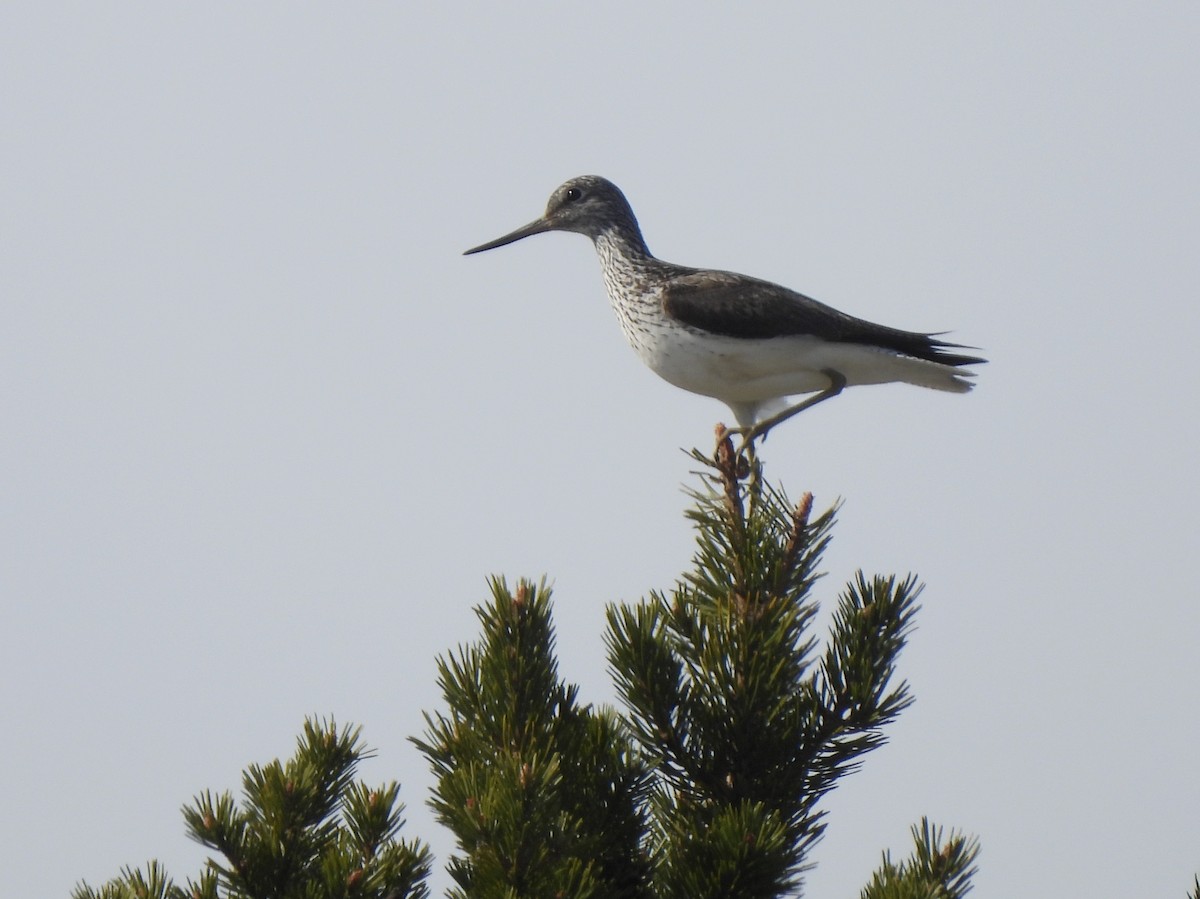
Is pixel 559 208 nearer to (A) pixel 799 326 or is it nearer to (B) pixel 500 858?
(A) pixel 799 326

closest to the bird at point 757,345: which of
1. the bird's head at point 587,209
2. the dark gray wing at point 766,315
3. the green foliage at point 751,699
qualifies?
the dark gray wing at point 766,315

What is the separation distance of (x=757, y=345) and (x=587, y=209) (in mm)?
2829

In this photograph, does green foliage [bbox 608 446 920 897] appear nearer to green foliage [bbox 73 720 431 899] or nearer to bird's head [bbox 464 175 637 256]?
green foliage [bbox 73 720 431 899]

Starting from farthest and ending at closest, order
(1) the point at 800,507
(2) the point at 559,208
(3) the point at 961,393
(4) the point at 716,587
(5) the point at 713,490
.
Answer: (2) the point at 559,208 < (3) the point at 961,393 < (5) the point at 713,490 < (1) the point at 800,507 < (4) the point at 716,587

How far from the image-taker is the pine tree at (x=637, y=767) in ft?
13.5

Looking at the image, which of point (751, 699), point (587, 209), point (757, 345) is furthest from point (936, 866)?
point (587, 209)

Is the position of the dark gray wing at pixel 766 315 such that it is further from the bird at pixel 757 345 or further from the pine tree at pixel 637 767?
the pine tree at pixel 637 767

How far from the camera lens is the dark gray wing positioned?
8.56 m

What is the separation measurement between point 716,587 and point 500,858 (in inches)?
58.6

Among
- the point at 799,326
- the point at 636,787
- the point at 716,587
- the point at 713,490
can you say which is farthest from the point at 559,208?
the point at 636,787

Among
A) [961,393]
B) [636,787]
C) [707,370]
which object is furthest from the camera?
[961,393]

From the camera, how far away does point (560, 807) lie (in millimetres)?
4230

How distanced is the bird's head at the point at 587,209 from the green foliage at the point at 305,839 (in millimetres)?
6702

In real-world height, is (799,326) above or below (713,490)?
above
